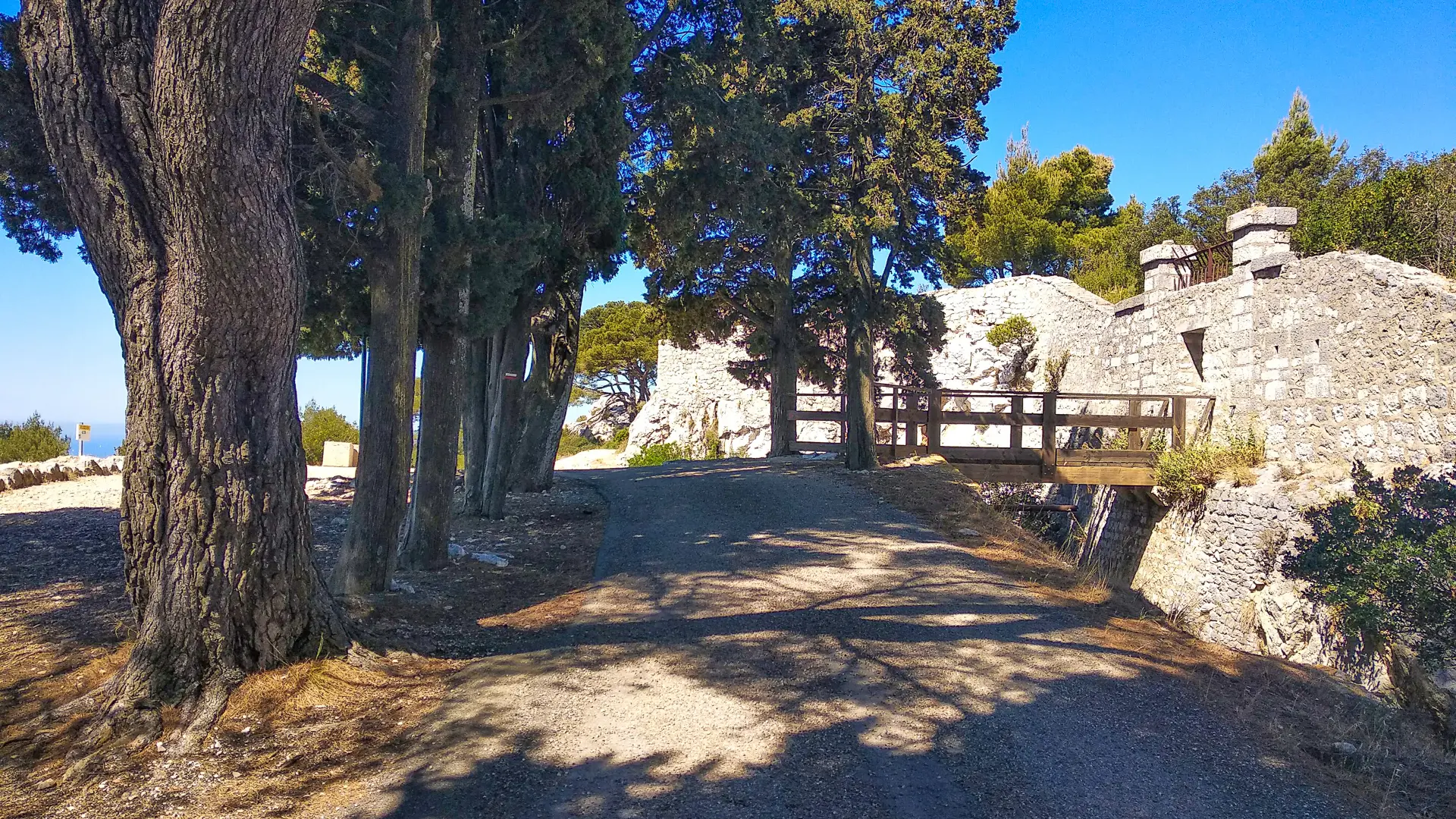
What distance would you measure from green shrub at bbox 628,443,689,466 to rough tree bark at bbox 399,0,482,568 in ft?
51.6

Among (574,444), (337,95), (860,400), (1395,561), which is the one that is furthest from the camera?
(574,444)

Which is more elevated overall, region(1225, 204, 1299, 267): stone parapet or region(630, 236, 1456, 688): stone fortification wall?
region(1225, 204, 1299, 267): stone parapet

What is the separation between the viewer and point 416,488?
7266mm

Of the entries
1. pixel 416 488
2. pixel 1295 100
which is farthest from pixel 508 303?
pixel 1295 100

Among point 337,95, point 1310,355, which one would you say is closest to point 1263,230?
point 1310,355

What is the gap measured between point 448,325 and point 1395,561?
23.1 ft

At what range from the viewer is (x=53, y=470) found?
1250 cm

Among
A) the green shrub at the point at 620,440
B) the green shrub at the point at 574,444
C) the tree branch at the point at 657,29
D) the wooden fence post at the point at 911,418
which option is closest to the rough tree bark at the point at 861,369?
the wooden fence post at the point at 911,418

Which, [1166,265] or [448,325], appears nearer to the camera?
[448,325]

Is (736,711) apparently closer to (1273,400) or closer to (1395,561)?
(1395,561)

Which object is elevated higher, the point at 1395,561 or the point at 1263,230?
the point at 1263,230

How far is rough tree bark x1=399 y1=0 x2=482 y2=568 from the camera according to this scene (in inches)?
279

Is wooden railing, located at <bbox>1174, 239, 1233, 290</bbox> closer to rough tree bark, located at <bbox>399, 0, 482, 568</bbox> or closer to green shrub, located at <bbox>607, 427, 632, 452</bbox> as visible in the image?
rough tree bark, located at <bbox>399, 0, 482, 568</bbox>

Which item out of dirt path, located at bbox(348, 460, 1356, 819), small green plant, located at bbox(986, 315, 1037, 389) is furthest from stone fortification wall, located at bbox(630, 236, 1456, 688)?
small green plant, located at bbox(986, 315, 1037, 389)
